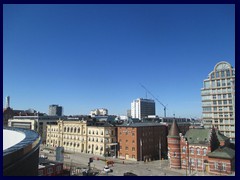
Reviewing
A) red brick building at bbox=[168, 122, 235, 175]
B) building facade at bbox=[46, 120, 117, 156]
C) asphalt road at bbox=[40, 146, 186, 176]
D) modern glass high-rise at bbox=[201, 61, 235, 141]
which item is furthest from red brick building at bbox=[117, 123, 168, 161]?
modern glass high-rise at bbox=[201, 61, 235, 141]

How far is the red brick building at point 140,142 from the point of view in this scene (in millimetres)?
66500

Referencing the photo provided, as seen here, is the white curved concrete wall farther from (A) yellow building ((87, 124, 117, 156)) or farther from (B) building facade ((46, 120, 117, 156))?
(B) building facade ((46, 120, 117, 156))

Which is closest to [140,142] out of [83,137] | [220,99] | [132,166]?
[132,166]

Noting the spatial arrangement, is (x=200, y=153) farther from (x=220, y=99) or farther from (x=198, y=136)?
(x=220, y=99)

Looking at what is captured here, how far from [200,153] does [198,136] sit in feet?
12.2

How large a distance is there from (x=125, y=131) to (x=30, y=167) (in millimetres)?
46909

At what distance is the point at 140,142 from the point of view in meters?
67.0

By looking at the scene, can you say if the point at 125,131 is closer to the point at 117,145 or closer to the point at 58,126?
the point at 117,145

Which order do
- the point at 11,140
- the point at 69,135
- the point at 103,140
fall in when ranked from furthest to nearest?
the point at 69,135 → the point at 103,140 → the point at 11,140

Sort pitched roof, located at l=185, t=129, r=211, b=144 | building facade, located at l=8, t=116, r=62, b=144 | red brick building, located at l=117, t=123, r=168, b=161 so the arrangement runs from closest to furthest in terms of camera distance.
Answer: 1. pitched roof, located at l=185, t=129, r=211, b=144
2. red brick building, located at l=117, t=123, r=168, b=161
3. building facade, located at l=8, t=116, r=62, b=144

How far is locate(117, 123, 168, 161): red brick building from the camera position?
66500 millimetres

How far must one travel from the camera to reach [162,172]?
51.2 m

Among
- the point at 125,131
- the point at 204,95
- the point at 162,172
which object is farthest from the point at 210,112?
the point at 162,172
